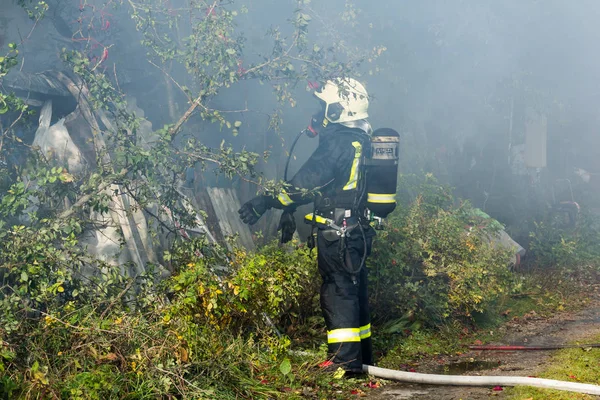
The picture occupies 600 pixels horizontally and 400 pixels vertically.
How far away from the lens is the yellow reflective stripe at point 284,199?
527 centimetres

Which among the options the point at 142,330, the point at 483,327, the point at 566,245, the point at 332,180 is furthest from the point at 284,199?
the point at 566,245

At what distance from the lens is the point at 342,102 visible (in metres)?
5.54

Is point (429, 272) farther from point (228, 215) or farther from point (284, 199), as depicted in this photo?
point (228, 215)

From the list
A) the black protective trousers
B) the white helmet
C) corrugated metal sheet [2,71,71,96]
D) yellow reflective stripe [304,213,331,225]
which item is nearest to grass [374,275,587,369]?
the black protective trousers

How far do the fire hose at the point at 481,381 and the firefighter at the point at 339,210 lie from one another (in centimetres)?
24

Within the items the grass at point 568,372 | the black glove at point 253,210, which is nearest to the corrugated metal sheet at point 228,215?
the black glove at point 253,210

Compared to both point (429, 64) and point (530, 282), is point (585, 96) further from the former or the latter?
point (530, 282)

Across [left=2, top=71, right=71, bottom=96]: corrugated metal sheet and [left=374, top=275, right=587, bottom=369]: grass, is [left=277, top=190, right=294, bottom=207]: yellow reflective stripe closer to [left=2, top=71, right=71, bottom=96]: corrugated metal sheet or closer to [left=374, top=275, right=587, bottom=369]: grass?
[left=374, top=275, right=587, bottom=369]: grass

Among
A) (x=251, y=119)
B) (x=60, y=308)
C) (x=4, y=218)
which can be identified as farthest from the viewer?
(x=251, y=119)

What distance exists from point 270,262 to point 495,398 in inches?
79.8

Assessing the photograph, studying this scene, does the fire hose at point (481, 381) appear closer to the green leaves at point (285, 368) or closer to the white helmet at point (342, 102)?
the green leaves at point (285, 368)

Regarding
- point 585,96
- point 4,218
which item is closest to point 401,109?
point 585,96

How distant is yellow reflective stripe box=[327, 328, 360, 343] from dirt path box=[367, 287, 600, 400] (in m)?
0.44

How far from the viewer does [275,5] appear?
28.3ft
